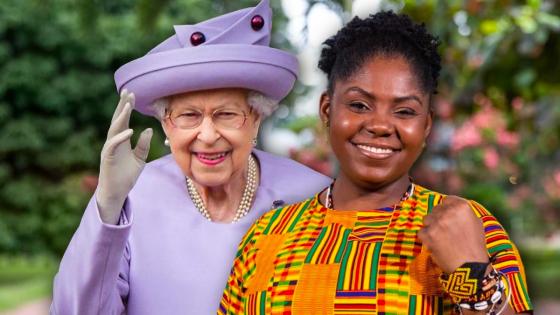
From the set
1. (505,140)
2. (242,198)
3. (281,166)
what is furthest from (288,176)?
(505,140)

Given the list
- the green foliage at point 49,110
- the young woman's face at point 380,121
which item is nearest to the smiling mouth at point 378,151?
the young woman's face at point 380,121

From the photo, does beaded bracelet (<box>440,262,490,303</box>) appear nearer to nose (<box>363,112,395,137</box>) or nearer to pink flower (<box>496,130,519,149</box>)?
nose (<box>363,112,395,137</box>)

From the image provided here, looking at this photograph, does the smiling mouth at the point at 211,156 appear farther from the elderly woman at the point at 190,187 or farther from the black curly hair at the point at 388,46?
the black curly hair at the point at 388,46

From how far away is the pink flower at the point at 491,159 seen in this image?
41.1ft

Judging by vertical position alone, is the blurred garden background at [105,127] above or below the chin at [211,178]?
above

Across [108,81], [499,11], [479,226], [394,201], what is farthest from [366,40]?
[108,81]

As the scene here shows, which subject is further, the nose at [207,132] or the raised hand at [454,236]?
the nose at [207,132]

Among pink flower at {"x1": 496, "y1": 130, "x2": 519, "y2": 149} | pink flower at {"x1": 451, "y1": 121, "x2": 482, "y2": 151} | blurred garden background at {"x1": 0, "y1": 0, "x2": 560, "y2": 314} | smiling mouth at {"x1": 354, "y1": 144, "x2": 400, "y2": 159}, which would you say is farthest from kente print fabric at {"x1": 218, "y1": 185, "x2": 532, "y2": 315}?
pink flower at {"x1": 496, "y1": 130, "x2": 519, "y2": 149}

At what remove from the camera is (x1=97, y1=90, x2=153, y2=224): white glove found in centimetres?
222

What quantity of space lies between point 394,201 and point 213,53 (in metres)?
0.67

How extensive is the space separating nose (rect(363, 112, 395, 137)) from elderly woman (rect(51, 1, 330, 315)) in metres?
0.58

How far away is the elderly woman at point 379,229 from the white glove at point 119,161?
0.32m

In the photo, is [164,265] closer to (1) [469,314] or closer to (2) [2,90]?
(1) [469,314]

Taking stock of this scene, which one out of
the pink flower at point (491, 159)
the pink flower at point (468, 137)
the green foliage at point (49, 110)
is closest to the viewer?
the pink flower at point (468, 137)
